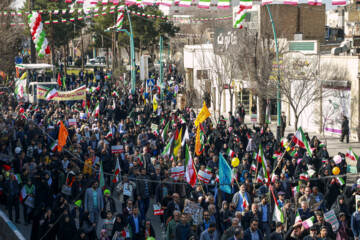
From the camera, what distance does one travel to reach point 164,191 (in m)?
14.4

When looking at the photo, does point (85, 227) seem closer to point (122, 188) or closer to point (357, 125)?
point (122, 188)

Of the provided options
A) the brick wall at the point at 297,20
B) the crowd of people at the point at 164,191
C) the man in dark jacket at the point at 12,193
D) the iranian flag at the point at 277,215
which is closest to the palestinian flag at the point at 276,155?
the crowd of people at the point at 164,191

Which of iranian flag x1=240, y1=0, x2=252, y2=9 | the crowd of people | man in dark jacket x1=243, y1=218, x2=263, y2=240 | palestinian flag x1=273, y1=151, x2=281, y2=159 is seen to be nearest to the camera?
man in dark jacket x1=243, y1=218, x2=263, y2=240

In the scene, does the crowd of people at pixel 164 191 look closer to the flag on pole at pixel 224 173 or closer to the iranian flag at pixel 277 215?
the iranian flag at pixel 277 215

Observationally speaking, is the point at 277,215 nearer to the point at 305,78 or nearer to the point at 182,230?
the point at 182,230

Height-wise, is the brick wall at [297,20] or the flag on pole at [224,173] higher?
the brick wall at [297,20]

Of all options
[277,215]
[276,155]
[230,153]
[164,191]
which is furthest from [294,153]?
[277,215]

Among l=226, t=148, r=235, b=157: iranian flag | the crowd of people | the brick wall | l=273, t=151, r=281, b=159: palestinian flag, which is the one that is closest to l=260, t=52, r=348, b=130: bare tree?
the crowd of people

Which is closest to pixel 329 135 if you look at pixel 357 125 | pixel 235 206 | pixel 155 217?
pixel 357 125

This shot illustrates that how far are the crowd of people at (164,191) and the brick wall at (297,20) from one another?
1699 centimetres

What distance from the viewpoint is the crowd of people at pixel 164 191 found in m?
11.7

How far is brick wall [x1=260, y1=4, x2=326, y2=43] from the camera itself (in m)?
38.5

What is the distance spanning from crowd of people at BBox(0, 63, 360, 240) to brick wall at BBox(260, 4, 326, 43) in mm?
16993

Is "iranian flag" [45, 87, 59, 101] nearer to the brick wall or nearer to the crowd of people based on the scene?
the crowd of people
